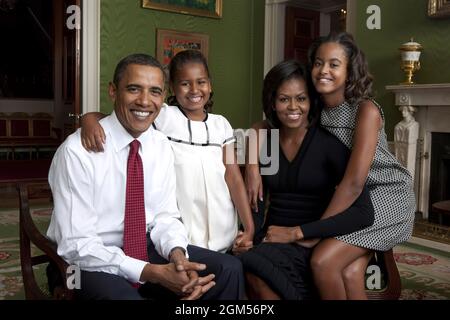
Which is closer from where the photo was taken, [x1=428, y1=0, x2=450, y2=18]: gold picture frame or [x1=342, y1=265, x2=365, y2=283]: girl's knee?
[x1=342, y1=265, x2=365, y2=283]: girl's knee

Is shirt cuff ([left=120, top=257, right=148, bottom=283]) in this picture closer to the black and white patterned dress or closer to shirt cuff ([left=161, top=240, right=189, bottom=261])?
shirt cuff ([left=161, top=240, right=189, bottom=261])

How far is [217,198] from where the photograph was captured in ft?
6.57

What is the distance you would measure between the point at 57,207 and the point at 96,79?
4.20 meters

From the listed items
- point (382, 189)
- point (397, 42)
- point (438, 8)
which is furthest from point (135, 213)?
point (397, 42)

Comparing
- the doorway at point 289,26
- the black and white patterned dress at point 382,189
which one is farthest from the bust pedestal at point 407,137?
the black and white patterned dress at point 382,189

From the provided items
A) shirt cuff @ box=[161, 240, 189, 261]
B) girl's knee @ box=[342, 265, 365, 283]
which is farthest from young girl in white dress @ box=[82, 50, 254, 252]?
girl's knee @ box=[342, 265, 365, 283]

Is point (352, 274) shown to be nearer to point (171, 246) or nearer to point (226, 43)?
point (171, 246)

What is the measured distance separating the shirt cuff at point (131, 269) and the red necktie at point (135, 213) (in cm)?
11

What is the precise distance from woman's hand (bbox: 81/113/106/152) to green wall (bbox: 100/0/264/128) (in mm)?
4141

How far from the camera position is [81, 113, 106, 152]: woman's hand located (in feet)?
5.46

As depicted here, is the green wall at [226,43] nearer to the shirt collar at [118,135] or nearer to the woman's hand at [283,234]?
the shirt collar at [118,135]

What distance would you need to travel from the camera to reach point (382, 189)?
1.95m

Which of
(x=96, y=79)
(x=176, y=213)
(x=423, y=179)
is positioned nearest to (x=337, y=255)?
(x=176, y=213)
